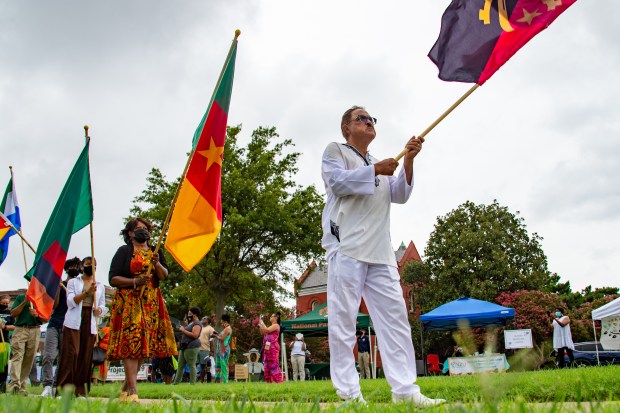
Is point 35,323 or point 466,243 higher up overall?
point 466,243

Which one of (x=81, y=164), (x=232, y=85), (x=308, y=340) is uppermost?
(x=232, y=85)

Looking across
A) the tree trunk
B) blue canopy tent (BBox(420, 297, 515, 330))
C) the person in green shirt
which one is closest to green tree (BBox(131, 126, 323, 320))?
the tree trunk

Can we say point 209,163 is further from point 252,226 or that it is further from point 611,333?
point 252,226

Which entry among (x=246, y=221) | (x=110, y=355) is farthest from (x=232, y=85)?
(x=246, y=221)

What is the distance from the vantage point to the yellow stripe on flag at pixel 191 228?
5.14m

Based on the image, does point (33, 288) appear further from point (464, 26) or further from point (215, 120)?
point (464, 26)

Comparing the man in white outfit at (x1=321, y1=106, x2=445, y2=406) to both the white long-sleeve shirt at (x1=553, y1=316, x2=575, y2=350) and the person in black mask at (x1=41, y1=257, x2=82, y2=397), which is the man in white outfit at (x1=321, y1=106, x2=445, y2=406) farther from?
the white long-sleeve shirt at (x1=553, y1=316, x2=575, y2=350)

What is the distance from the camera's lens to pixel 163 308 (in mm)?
5406

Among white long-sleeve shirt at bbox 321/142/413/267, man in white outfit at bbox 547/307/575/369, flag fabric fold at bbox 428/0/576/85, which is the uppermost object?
flag fabric fold at bbox 428/0/576/85

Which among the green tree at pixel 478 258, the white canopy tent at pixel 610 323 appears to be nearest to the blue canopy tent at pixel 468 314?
the white canopy tent at pixel 610 323

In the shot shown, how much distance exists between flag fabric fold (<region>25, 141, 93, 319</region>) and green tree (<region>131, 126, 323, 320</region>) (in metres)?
20.1

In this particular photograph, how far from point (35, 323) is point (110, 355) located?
175 inches

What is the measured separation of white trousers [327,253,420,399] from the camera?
12.7ft

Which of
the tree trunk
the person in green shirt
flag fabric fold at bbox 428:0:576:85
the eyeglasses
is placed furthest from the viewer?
the tree trunk
